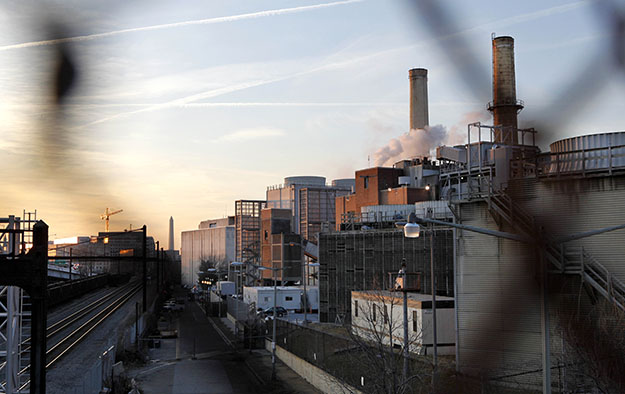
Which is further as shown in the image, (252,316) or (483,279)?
(252,316)

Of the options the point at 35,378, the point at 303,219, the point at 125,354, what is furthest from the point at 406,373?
the point at 303,219

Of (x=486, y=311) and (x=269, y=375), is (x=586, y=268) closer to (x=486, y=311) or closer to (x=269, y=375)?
(x=486, y=311)

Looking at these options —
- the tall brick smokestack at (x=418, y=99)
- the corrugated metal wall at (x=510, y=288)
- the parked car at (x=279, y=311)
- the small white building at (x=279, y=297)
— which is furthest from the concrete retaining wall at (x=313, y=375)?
the tall brick smokestack at (x=418, y=99)

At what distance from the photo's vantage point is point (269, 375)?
4169 cm

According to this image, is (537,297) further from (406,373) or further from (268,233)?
(268,233)

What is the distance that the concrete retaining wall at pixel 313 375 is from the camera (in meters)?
31.3

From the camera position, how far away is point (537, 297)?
19.0 meters

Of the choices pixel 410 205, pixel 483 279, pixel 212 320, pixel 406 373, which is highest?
pixel 410 205

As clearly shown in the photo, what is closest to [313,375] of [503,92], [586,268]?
[586,268]

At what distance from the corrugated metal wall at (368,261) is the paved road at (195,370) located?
465 inches

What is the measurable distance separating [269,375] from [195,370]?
5.42m

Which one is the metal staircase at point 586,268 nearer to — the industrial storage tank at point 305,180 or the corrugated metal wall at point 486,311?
the corrugated metal wall at point 486,311

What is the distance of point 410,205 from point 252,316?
35.0 meters

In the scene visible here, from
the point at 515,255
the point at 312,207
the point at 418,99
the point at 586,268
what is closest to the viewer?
the point at 515,255
